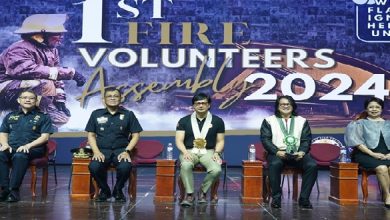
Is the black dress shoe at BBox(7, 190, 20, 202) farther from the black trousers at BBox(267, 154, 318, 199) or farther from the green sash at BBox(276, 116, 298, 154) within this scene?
the green sash at BBox(276, 116, 298, 154)

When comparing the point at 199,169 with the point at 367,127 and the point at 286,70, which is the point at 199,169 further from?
the point at 286,70

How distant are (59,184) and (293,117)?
3.31 m

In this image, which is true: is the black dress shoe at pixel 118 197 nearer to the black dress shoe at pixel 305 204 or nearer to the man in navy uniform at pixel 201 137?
the man in navy uniform at pixel 201 137

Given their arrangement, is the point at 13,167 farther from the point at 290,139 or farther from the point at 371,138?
the point at 371,138

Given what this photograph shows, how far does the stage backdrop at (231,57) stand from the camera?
9273 millimetres

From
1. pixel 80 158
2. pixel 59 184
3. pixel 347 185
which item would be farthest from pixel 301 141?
pixel 59 184

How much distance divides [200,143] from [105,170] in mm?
970

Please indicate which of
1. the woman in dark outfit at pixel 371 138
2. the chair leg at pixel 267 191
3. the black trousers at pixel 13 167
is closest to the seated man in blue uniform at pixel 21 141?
the black trousers at pixel 13 167

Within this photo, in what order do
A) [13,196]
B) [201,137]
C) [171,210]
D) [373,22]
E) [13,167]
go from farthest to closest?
[373,22] < [201,137] < [13,167] < [13,196] < [171,210]

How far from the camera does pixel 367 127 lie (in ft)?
16.7

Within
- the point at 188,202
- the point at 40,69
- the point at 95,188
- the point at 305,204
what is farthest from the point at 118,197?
the point at 40,69

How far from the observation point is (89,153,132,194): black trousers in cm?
475

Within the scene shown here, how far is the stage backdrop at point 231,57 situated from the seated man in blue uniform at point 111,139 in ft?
14.1

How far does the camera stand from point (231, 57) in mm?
9336
